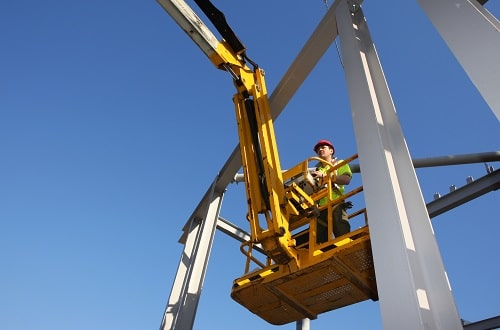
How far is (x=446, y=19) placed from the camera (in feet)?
12.5

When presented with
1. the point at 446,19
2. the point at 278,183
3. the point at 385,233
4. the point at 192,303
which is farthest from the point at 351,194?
the point at 192,303

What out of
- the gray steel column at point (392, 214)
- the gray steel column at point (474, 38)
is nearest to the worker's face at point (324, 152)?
the gray steel column at point (392, 214)

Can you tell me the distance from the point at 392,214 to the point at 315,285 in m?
2.22

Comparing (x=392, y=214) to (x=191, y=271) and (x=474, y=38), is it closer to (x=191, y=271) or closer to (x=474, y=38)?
(x=474, y=38)

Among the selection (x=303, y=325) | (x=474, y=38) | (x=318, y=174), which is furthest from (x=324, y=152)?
(x=303, y=325)

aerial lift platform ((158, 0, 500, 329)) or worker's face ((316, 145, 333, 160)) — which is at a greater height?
worker's face ((316, 145, 333, 160))

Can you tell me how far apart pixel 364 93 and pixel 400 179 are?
46.0 inches

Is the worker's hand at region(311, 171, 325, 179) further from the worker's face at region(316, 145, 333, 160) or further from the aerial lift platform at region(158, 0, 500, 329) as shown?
the worker's face at region(316, 145, 333, 160)

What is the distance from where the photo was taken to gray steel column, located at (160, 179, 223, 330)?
26.1 ft

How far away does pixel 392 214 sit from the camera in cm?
391

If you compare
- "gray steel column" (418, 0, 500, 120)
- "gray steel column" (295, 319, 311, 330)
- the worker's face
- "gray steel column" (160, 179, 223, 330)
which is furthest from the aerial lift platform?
"gray steel column" (295, 319, 311, 330)

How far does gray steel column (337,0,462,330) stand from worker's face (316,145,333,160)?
215cm

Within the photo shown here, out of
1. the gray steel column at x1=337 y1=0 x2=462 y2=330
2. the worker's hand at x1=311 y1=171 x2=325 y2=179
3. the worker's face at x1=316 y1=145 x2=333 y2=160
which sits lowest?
the gray steel column at x1=337 y1=0 x2=462 y2=330

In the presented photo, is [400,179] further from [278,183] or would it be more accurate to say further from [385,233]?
[278,183]
